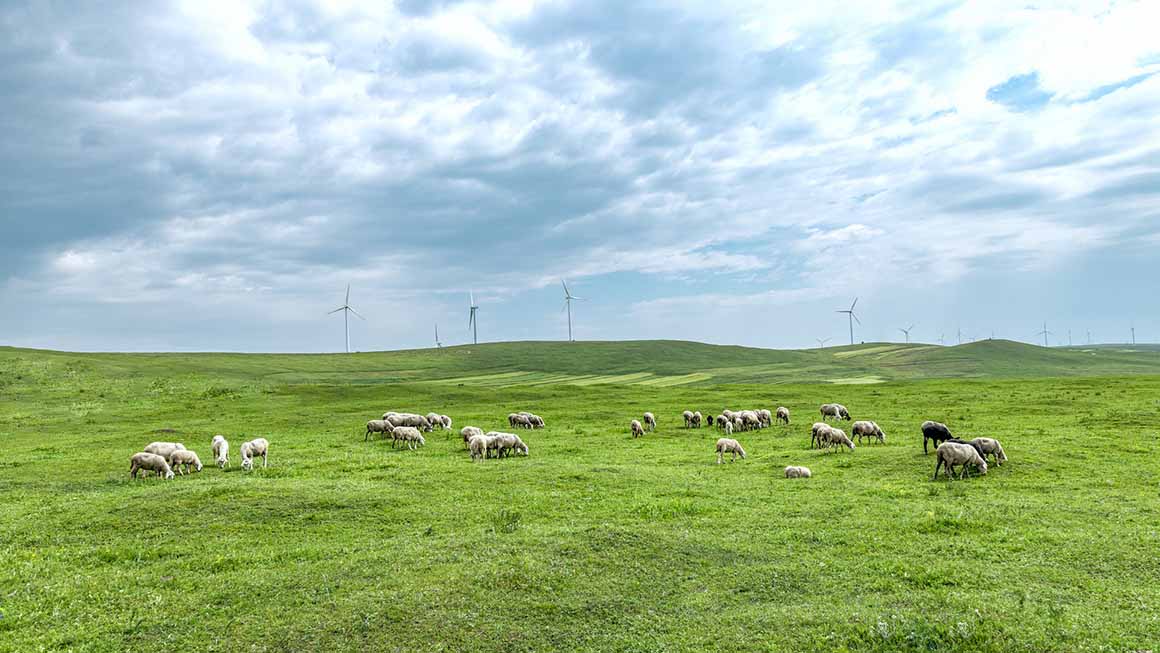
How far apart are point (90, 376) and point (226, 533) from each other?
81622mm

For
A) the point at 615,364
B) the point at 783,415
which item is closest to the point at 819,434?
the point at 783,415

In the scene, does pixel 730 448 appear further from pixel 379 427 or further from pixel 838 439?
pixel 379 427

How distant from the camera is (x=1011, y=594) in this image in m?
13.6

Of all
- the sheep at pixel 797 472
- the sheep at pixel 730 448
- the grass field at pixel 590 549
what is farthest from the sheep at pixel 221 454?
the sheep at pixel 797 472

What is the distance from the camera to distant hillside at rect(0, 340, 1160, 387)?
12056cm

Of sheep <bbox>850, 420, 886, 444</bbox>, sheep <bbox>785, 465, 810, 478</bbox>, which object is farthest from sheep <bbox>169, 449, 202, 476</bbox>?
sheep <bbox>850, 420, 886, 444</bbox>

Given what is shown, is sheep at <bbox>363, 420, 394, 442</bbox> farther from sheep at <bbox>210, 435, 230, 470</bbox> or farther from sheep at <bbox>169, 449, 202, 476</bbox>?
sheep at <bbox>169, 449, 202, 476</bbox>

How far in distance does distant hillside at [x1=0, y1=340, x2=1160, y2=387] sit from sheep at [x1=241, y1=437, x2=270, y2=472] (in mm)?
72344

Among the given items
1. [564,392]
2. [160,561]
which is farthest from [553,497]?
[564,392]

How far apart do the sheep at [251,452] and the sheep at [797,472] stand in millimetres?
23198

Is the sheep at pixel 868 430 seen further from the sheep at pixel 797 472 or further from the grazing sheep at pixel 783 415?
the sheep at pixel 797 472

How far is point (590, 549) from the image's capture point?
1650cm

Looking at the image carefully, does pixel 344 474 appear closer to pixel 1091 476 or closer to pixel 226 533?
pixel 226 533

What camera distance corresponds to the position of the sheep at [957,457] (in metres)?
24.8
